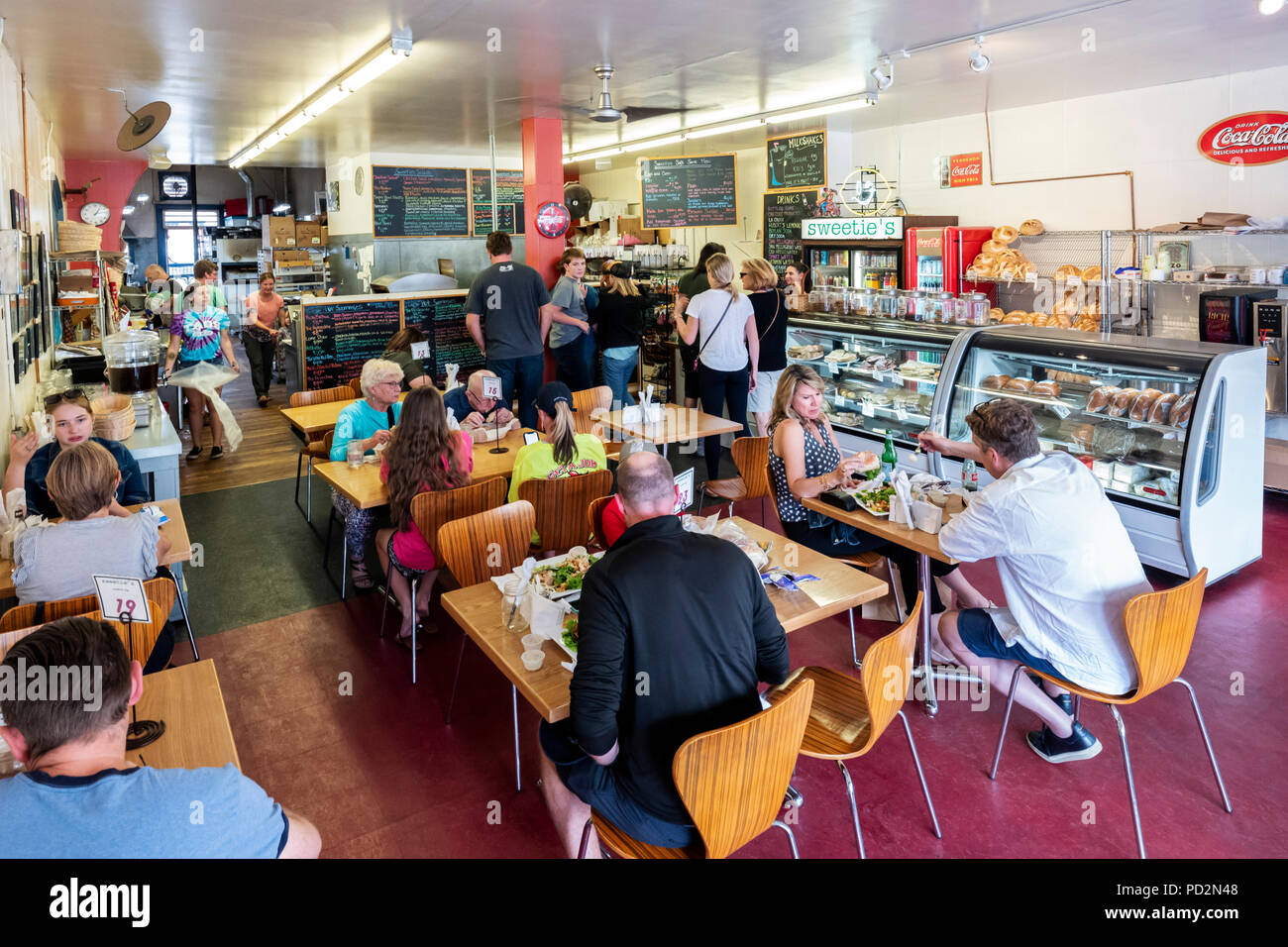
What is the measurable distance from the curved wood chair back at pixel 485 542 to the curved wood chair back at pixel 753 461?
1710 mm

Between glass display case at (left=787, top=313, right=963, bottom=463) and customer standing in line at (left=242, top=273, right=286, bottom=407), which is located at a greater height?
customer standing in line at (left=242, top=273, right=286, bottom=407)

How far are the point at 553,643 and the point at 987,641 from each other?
1666mm

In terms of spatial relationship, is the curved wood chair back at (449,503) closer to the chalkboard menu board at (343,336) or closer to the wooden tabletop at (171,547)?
the wooden tabletop at (171,547)

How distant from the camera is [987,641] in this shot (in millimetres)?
3344

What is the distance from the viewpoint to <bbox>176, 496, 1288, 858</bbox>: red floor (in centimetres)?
299

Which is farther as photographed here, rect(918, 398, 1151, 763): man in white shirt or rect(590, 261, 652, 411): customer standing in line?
rect(590, 261, 652, 411): customer standing in line

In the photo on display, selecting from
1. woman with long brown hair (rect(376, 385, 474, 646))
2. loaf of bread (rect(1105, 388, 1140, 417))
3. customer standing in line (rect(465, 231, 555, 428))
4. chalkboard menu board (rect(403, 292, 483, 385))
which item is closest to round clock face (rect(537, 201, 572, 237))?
customer standing in line (rect(465, 231, 555, 428))

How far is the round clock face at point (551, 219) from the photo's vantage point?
8289 mm

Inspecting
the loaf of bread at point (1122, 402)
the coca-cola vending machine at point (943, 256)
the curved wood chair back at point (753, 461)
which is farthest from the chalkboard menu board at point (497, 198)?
the loaf of bread at point (1122, 402)

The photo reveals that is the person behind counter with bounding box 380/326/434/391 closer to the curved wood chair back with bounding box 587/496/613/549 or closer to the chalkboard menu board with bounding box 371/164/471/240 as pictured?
the curved wood chair back with bounding box 587/496/613/549

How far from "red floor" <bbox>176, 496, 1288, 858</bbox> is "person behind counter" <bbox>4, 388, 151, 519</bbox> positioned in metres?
0.92

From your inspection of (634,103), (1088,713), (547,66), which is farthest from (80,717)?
(634,103)

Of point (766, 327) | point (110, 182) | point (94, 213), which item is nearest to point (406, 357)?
point (766, 327)

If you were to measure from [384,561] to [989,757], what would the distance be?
3002 millimetres
